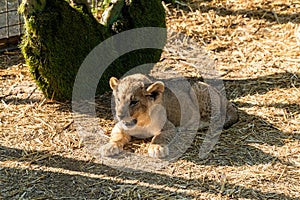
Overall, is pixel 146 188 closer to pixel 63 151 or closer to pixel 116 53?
pixel 63 151

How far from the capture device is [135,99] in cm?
552

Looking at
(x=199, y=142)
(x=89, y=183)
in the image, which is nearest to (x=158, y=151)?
(x=199, y=142)

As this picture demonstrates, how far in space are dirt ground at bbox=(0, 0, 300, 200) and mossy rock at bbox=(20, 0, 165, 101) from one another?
0.24 metres

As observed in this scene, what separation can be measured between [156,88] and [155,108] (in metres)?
0.23

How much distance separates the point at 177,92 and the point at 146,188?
46.2 inches

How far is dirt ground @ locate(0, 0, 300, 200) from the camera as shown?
527 centimetres

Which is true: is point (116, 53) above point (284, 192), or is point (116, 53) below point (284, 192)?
above

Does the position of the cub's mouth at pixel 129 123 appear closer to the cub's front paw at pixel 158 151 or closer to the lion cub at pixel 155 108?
the lion cub at pixel 155 108

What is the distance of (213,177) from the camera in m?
5.42

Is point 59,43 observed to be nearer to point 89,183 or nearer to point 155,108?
point 155,108

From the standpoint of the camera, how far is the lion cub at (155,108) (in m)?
5.54

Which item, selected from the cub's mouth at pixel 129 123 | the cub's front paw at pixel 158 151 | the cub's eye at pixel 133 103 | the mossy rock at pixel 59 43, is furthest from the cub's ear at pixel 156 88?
the mossy rock at pixel 59 43

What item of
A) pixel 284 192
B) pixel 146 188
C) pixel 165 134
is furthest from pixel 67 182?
pixel 284 192

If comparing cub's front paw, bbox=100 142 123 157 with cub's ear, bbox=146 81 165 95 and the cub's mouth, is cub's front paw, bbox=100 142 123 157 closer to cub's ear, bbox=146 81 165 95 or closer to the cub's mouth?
the cub's mouth
